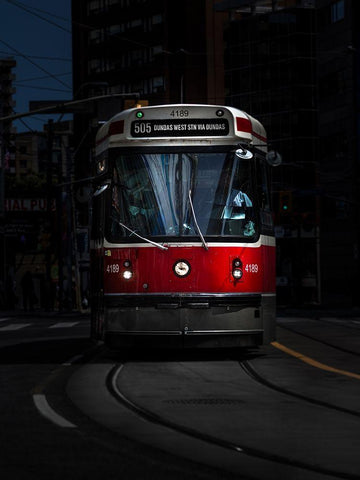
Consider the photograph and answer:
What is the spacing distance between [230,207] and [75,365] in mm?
3332

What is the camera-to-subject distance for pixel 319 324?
32.0 metres

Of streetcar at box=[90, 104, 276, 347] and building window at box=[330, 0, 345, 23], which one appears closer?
streetcar at box=[90, 104, 276, 347]

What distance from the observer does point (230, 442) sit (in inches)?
373

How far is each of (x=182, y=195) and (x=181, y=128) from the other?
44.2 inches

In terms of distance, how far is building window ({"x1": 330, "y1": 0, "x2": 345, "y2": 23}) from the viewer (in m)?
78.1

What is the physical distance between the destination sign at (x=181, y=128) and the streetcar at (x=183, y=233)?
0.05ft

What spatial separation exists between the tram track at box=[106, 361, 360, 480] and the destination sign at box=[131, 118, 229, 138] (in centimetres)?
371

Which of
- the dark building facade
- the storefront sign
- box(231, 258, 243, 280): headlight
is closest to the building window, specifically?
the dark building facade

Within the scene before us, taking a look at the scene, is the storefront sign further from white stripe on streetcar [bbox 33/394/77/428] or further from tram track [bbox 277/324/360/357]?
white stripe on streetcar [bbox 33/394/77/428]

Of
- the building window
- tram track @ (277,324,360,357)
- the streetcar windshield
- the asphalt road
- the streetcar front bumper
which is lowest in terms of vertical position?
tram track @ (277,324,360,357)

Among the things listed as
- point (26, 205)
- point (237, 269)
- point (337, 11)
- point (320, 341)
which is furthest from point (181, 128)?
point (337, 11)

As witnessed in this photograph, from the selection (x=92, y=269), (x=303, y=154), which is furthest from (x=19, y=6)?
(x=303, y=154)

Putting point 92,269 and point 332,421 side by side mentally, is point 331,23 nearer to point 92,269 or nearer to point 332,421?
point 92,269

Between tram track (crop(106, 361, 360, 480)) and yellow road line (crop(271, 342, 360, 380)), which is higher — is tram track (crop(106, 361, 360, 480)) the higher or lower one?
the higher one
